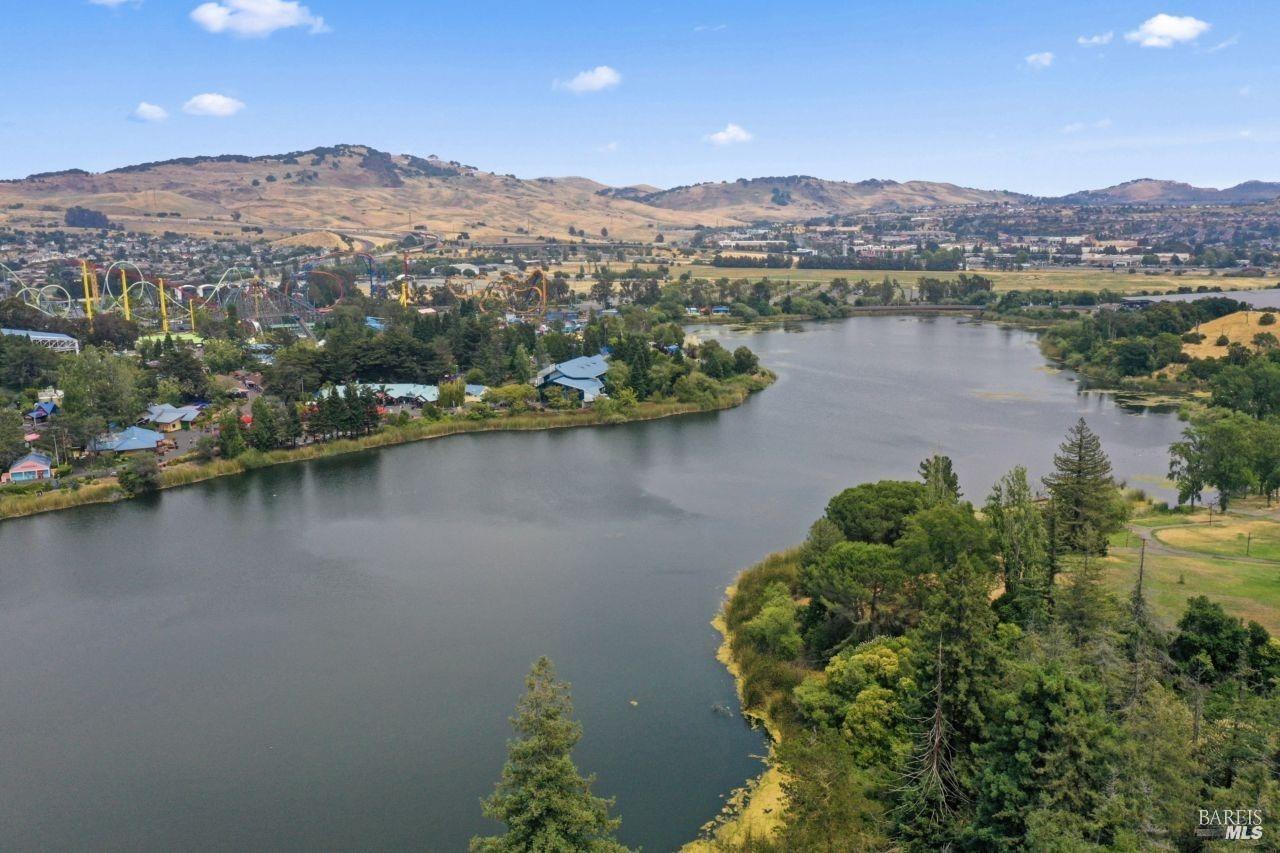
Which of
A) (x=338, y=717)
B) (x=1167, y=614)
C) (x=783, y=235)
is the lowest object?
(x=338, y=717)

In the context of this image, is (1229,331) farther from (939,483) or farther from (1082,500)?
(1082,500)

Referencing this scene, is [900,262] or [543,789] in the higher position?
[900,262]

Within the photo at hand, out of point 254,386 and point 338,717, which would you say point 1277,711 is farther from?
point 254,386

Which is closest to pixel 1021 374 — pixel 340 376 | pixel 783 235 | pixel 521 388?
pixel 521 388

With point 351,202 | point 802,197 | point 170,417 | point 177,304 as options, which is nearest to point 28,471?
point 170,417

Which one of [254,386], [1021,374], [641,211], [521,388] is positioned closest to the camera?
[521,388]
